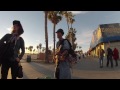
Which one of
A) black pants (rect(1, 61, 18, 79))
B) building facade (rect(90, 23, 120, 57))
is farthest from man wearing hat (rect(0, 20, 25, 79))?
building facade (rect(90, 23, 120, 57))

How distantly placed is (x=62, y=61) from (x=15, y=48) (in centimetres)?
94

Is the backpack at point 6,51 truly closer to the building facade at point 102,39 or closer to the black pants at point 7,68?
the black pants at point 7,68

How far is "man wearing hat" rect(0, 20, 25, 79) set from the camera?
4.96 metres

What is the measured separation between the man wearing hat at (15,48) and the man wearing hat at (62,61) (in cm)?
72

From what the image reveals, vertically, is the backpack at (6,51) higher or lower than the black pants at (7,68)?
higher

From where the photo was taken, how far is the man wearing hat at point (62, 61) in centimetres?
538

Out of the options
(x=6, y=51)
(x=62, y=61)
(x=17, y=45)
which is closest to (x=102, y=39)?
(x=62, y=61)

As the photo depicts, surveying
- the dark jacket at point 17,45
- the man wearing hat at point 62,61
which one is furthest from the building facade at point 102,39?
the dark jacket at point 17,45

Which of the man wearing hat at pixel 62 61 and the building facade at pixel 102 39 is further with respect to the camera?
the building facade at pixel 102 39

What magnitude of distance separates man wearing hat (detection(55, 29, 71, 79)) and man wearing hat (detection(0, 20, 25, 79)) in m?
0.72

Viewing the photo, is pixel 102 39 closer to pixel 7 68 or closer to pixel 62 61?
pixel 62 61
